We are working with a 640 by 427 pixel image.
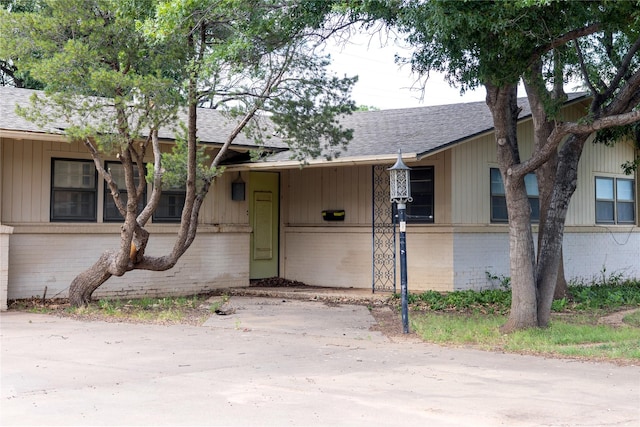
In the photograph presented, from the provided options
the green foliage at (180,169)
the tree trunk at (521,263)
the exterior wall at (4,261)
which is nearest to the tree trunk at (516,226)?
the tree trunk at (521,263)

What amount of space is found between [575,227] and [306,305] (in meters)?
7.77

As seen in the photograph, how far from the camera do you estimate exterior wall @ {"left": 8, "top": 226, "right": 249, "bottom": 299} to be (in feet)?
45.3

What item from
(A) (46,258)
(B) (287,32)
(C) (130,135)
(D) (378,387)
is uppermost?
(B) (287,32)

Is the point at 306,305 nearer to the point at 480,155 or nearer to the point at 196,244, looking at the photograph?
the point at 196,244

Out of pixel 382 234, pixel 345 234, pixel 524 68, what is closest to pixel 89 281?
pixel 345 234

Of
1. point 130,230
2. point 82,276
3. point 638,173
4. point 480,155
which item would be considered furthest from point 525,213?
point 638,173

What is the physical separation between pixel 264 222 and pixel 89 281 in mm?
5431

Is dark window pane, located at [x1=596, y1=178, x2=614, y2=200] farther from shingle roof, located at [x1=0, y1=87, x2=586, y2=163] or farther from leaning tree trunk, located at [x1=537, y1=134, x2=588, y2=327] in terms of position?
leaning tree trunk, located at [x1=537, y1=134, x2=588, y2=327]

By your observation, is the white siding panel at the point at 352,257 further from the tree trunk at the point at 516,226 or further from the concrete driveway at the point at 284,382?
the concrete driveway at the point at 284,382

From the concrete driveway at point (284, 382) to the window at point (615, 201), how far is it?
10.7 meters

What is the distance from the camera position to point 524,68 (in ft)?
33.2

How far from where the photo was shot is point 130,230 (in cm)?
1279

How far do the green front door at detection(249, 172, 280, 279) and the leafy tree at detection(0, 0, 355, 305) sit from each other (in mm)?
4351

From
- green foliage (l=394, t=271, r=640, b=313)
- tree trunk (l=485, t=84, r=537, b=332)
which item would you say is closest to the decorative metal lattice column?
green foliage (l=394, t=271, r=640, b=313)
